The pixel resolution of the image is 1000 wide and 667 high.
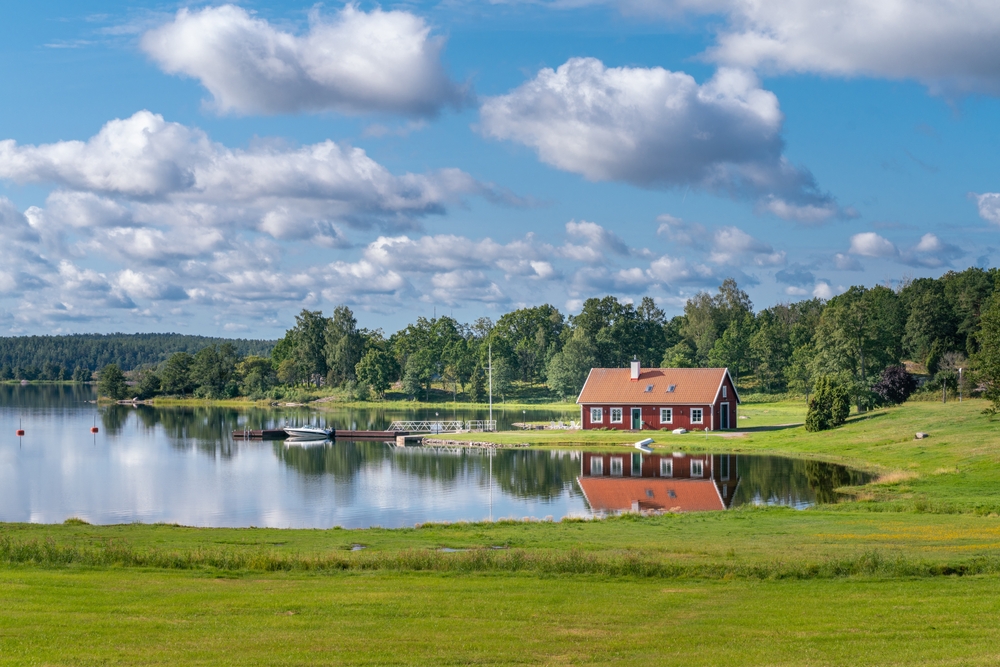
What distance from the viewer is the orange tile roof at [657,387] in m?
61.9

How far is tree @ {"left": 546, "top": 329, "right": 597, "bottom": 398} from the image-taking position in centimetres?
10994

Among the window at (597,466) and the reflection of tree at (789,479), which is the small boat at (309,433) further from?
the reflection of tree at (789,479)

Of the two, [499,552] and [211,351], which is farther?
[211,351]

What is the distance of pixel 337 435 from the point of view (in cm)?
7112

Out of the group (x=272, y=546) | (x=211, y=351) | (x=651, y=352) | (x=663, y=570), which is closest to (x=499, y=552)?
(x=663, y=570)

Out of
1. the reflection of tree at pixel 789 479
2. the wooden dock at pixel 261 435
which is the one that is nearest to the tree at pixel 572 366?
the wooden dock at pixel 261 435

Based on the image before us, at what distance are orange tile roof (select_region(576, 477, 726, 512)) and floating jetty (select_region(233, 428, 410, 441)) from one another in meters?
28.4

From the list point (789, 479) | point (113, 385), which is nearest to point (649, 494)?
point (789, 479)

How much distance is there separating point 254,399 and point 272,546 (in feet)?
373

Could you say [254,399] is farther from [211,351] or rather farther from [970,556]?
[970,556]

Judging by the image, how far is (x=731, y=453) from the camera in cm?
5097

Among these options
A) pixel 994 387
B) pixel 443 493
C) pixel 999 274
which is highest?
pixel 999 274

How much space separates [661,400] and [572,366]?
4741 cm

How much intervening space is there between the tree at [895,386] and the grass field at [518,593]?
43294 millimetres
